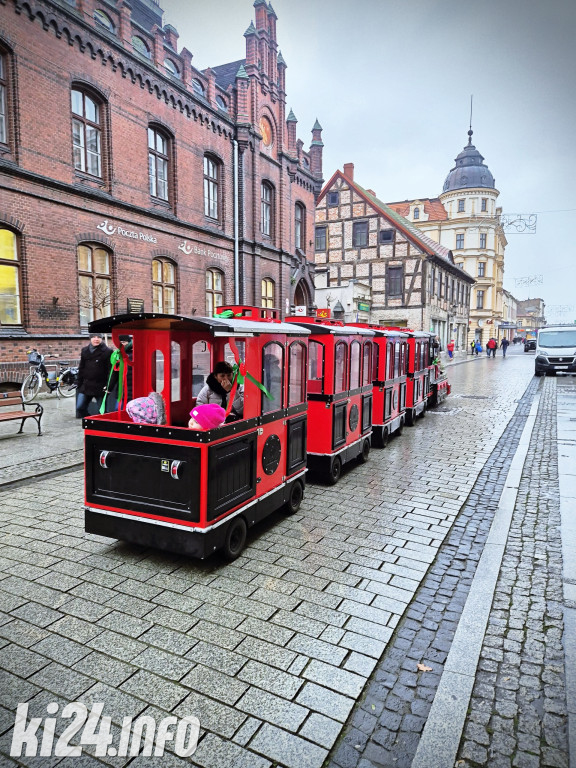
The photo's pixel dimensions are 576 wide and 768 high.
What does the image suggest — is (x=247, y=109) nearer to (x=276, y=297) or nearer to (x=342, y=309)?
(x=276, y=297)

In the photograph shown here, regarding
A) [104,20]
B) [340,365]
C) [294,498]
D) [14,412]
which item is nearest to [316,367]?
[340,365]

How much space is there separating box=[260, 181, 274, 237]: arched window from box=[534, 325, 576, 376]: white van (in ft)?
49.6

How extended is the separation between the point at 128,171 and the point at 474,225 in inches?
1978

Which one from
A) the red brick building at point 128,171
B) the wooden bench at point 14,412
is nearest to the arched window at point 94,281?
the red brick building at point 128,171

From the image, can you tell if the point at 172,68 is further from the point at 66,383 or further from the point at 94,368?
the point at 94,368

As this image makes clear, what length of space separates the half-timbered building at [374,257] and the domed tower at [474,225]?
22065mm

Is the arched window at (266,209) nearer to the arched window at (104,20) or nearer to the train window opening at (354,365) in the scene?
the arched window at (104,20)

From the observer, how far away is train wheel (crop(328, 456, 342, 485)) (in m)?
7.12

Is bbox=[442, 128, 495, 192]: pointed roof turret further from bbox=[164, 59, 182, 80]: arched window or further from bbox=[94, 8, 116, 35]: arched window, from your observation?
bbox=[94, 8, 116, 35]: arched window

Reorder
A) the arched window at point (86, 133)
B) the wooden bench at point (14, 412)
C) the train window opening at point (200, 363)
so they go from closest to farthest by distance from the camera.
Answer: the train window opening at point (200, 363)
the wooden bench at point (14, 412)
the arched window at point (86, 133)

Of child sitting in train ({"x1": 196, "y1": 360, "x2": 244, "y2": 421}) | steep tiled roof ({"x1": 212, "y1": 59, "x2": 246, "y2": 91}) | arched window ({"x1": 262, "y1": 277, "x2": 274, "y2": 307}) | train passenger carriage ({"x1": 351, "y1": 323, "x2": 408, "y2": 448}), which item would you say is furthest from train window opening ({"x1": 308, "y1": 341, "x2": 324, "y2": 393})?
steep tiled roof ({"x1": 212, "y1": 59, "x2": 246, "y2": 91})

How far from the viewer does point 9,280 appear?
43.3 ft

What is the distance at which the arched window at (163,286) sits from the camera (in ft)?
59.9

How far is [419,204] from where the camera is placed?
185 feet
